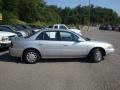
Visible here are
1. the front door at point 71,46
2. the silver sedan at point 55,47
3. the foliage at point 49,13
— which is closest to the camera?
the silver sedan at point 55,47

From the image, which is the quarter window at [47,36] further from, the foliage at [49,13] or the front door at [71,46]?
the foliage at [49,13]

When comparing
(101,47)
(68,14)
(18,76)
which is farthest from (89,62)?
(68,14)

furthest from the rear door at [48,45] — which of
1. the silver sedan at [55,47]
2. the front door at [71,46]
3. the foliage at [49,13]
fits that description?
the foliage at [49,13]

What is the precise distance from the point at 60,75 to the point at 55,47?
3.01 m

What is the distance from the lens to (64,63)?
1278cm

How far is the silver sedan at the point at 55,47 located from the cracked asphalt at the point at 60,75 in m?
0.33

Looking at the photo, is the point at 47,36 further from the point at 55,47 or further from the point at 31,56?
the point at 31,56

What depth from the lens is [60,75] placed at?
394 inches

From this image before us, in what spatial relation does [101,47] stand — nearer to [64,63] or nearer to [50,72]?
[64,63]

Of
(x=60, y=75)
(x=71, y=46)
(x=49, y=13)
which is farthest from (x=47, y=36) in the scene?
(x=49, y=13)

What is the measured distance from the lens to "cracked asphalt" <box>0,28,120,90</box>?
27.6 feet

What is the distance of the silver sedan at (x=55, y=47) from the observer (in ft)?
41.8

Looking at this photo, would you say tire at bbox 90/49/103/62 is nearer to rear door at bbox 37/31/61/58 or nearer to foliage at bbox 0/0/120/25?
rear door at bbox 37/31/61/58

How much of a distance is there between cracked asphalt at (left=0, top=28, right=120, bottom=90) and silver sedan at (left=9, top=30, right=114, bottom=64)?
0.33 m
